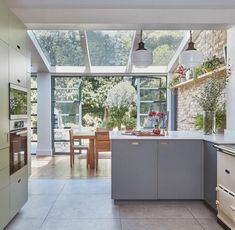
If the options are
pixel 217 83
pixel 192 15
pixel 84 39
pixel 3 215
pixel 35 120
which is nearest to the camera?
pixel 3 215

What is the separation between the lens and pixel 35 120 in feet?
30.2

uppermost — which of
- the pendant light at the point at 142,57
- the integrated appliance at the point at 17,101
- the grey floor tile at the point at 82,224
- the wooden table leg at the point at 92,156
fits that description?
the pendant light at the point at 142,57

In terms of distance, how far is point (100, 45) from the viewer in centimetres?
723

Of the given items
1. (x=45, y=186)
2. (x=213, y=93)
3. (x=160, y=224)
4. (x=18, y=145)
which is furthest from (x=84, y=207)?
(x=213, y=93)

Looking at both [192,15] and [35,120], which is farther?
[35,120]

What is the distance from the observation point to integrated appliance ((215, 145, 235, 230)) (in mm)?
3123

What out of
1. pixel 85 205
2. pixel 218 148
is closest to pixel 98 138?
pixel 85 205

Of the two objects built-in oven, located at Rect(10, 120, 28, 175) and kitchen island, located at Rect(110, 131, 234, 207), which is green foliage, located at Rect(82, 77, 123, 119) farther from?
built-in oven, located at Rect(10, 120, 28, 175)

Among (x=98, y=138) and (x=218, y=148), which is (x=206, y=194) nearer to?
(x=218, y=148)

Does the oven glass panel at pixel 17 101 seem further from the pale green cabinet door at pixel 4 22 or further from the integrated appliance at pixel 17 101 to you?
the pale green cabinet door at pixel 4 22

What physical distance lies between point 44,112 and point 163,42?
3.89 m

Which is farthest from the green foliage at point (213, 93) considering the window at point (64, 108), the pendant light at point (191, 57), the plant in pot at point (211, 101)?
the window at point (64, 108)

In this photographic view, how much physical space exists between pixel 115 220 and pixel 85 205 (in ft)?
2.29

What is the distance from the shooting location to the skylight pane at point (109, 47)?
6762 millimetres
